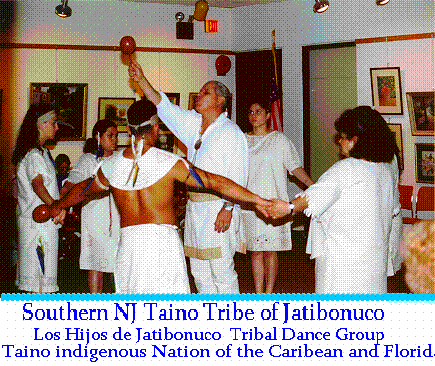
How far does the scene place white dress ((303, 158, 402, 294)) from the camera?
346 cm

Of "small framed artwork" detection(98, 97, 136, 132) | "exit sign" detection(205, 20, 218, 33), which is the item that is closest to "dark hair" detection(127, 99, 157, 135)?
"small framed artwork" detection(98, 97, 136, 132)

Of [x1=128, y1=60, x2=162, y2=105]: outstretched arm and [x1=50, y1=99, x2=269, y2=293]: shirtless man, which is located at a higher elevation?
[x1=128, y1=60, x2=162, y2=105]: outstretched arm

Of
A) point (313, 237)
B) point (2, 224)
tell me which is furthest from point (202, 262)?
point (2, 224)

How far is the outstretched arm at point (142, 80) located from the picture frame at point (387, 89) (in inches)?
145

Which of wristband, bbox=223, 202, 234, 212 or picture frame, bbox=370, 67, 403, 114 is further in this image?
picture frame, bbox=370, 67, 403, 114

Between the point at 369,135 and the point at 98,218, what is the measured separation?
2.29 metres

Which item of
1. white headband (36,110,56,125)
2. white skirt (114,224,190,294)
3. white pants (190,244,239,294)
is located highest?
white headband (36,110,56,125)

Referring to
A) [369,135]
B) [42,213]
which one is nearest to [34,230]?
[42,213]

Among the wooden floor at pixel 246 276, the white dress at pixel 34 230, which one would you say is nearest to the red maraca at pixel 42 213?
the white dress at pixel 34 230

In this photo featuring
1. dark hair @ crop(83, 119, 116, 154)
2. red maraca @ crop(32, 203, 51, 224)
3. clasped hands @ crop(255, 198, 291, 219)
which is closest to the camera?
clasped hands @ crop(255, 198, 291, 219)

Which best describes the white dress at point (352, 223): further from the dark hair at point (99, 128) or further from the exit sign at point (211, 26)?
the exit sign at point (211, 26)

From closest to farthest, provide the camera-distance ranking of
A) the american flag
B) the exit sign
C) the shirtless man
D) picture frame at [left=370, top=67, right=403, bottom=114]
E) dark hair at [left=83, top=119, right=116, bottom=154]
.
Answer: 1. the shirtless man
2. dark hair at [left=83, top=119, right=116, bottom=154]
3. picture frame at [left=370, top=67, right=403, bottom=114]
4. the american flag
5. the exit sign

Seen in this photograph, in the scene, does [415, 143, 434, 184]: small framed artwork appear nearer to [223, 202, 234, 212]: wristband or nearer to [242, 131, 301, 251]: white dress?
[242, 131, 301, 251]: white dress

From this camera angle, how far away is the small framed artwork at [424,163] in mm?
7119
